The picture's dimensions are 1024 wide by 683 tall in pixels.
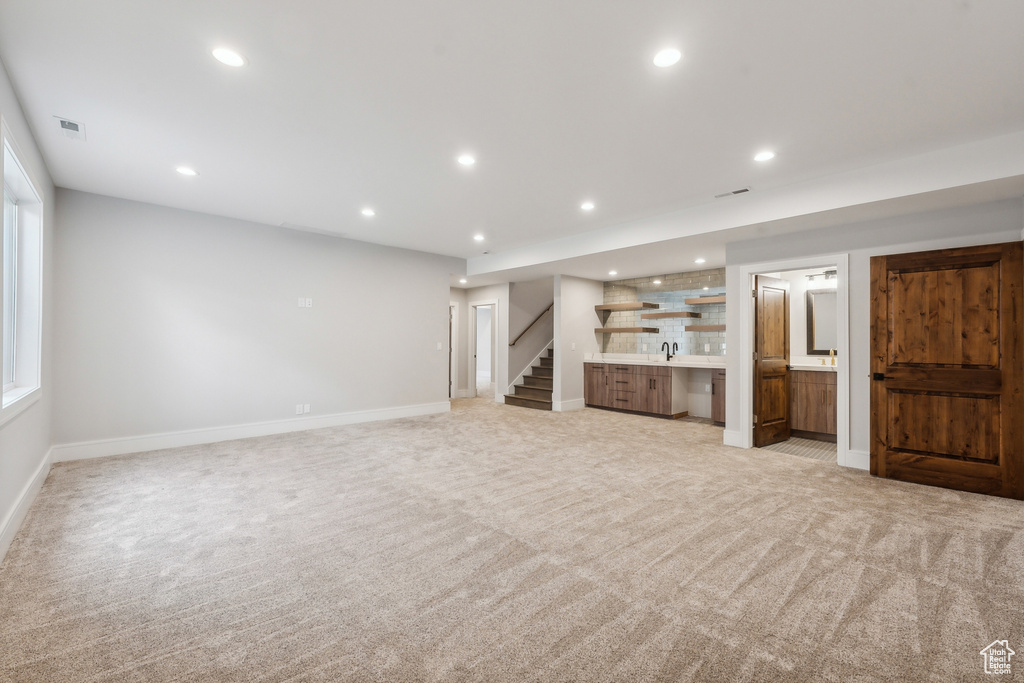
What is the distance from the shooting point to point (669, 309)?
8.66 metres

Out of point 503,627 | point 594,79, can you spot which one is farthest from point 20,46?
point 503,627

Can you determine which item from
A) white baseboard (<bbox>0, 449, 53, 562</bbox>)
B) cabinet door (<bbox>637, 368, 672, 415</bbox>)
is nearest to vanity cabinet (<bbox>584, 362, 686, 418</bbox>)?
cabinet door (<bbox>637, 368, 672, 415</bbox>)

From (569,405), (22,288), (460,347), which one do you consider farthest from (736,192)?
(460,347)

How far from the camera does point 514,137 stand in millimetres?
3404

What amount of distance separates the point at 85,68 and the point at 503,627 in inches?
147

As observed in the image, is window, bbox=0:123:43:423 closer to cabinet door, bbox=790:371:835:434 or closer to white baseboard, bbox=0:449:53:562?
white baseboard, bbox=0:449:53:562

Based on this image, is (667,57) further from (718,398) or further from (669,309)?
(669,309)

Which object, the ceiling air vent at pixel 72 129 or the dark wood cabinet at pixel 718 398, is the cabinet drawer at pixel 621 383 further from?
the ceiling air vent at pixel 72 129

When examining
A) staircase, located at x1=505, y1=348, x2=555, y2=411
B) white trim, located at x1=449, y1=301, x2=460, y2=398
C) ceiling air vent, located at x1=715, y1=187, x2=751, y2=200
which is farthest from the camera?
white trim, located at x1=449, y1=301, x2=460, y2=398

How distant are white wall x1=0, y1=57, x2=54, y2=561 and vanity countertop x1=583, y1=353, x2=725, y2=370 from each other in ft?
24.2

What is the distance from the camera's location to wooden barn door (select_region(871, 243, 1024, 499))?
369 centimetres

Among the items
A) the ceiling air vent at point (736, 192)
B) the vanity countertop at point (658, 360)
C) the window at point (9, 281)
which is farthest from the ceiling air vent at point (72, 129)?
the vanity countertop at point (658, 360)

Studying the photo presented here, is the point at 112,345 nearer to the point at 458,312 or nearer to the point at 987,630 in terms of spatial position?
the point at 458,312

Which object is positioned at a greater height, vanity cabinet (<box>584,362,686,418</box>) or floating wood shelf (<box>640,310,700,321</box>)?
floating wood shelf (<box>640,310,700,321</box>)
